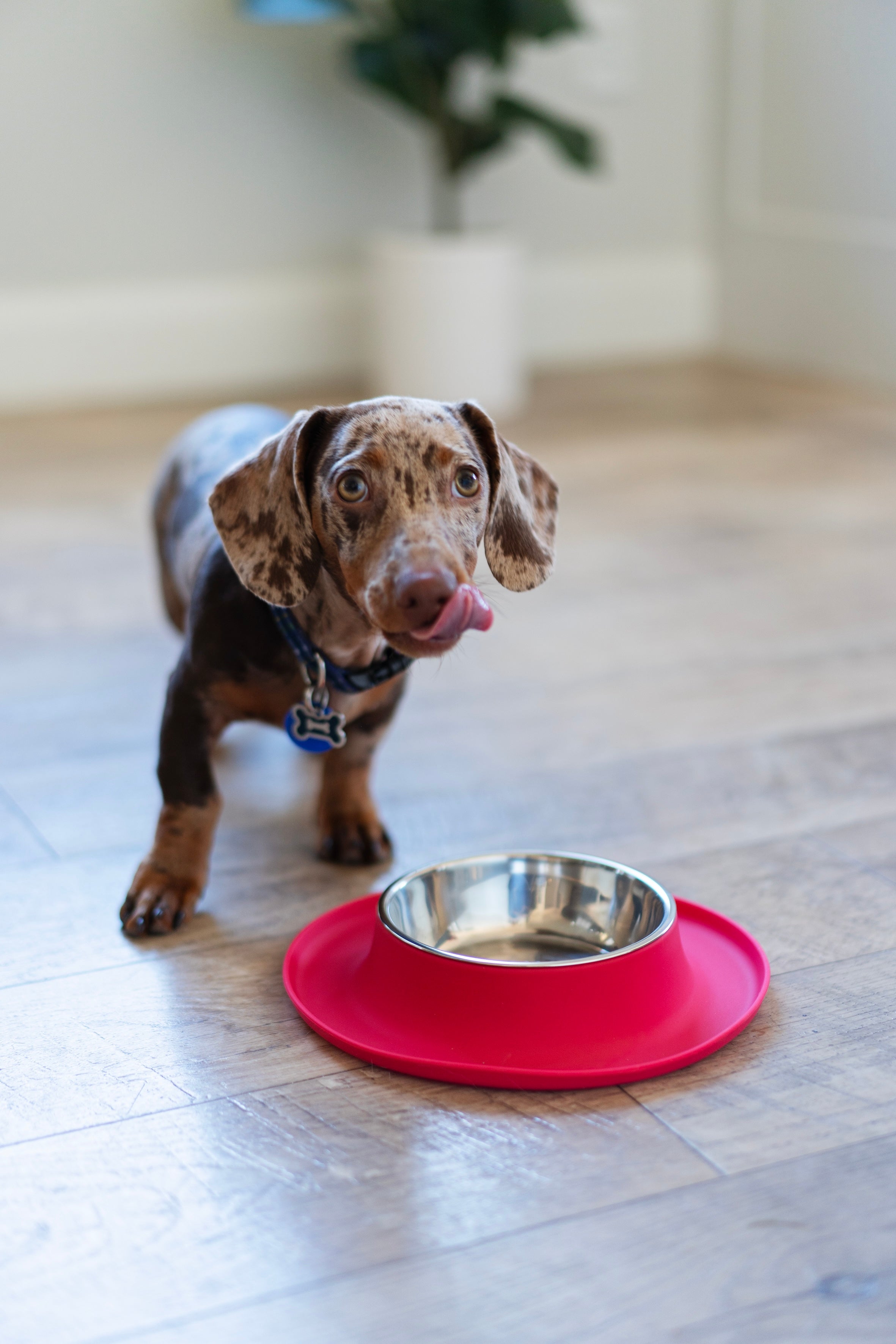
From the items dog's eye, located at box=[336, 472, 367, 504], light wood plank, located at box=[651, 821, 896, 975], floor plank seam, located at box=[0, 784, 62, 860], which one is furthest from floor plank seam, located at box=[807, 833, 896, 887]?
floor plank seam, located at box=[0, 784, 62, 860]

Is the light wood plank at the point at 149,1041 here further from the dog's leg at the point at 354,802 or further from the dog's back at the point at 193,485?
the dog's back at the point at 193,485

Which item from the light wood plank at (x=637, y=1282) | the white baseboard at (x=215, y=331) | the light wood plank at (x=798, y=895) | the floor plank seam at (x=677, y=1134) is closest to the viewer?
the light wood plank at (x=637, y=1282)

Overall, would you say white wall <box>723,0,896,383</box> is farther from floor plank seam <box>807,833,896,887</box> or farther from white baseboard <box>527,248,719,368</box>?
floor plank seam <box>807,833,896,887</box>

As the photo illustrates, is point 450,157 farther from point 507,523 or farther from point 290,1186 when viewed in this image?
point 290,1186

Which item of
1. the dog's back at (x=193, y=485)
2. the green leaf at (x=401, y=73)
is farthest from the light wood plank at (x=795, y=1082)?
the green leaf at (x=401, y=73)

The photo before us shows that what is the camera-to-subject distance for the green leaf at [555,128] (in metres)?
3.66

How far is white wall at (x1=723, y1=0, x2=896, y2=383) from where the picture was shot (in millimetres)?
4141

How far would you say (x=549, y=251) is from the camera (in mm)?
4645

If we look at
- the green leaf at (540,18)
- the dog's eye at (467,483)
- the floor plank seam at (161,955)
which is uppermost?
the green leaf at (540,18)

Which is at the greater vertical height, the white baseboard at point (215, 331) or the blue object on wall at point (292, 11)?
the blue object on wall at point (292, 11)

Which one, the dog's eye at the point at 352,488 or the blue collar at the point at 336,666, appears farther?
the blue collar at the point at 336,666

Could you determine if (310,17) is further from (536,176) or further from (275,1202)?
(275,1202)

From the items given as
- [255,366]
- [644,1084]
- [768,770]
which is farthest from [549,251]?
[644,1084]

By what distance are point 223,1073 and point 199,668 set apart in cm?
42
